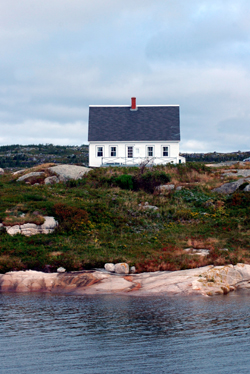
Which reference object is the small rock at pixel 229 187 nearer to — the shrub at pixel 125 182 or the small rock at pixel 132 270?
the shrub at pixel 125 182

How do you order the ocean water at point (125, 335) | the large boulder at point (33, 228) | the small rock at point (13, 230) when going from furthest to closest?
the large boulder at point (33, 228) < the small rock at point (13, 230) < the ocean water at point (125, 335)

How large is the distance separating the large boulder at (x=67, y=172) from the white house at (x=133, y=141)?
906 centimetres

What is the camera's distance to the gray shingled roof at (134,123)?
1869 inches

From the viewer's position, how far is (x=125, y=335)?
990 cm

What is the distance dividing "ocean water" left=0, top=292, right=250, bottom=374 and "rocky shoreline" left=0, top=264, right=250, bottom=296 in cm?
140

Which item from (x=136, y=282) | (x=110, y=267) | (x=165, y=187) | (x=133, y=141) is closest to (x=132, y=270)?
(x=110, y=267)

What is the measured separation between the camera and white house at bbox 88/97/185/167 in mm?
46750

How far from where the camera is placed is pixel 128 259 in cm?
1878

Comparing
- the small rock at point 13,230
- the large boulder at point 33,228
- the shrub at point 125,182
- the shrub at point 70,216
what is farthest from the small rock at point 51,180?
the small rock at point 13,230

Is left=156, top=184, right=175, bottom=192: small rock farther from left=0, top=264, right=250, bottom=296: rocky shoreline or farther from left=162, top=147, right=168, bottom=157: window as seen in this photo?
left=0, top=264, right=250, bottom=296: rocky shoreline

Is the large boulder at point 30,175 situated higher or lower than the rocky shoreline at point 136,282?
higher

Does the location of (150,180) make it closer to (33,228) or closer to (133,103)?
(33,228)

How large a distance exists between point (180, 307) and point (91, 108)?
41.1 m

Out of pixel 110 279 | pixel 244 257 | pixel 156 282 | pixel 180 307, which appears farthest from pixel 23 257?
pixel 244 257
